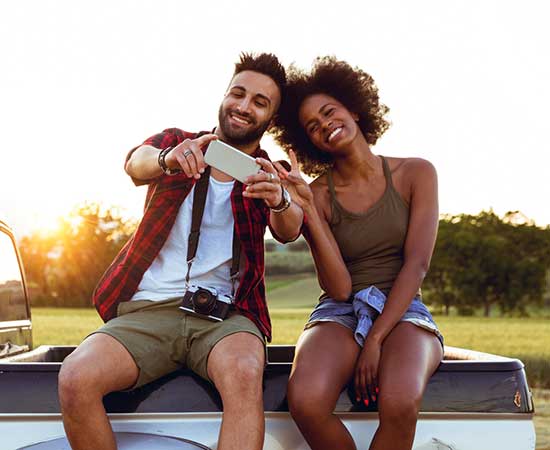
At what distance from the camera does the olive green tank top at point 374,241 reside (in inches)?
133

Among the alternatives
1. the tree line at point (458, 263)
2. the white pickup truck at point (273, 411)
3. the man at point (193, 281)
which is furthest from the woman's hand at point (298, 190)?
the tree line at point (458, 263)

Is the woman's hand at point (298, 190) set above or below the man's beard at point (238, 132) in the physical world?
below

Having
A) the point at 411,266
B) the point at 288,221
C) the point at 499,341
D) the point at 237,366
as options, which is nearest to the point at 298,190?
the point at 288,221

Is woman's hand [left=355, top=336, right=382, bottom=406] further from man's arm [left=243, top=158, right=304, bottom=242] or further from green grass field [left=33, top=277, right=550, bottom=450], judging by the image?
green grass field [left=33, top=277, right=550, bottom=450]

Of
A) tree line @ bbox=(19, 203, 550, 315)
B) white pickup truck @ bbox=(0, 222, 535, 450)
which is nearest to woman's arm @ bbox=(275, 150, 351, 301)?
white pickup truck @ bbox=(0, 222, 535, 450)

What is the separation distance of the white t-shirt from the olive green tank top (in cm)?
47

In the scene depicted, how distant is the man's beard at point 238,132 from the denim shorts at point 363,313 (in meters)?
0.81

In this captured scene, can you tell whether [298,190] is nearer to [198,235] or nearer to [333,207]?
[333,207]

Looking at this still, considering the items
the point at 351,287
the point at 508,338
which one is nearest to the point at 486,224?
the point at 508,338

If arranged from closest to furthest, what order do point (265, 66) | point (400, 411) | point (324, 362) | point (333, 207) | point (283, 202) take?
point (400, 411) < point (324, 362) < point (283, 202) < point (333, 207) < point (265, 66)

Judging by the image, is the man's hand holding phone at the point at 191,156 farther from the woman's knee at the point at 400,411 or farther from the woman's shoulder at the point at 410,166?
the woman's knee at the point at 400,411

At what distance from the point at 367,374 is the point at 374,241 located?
767 mm

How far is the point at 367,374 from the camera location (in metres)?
2.78

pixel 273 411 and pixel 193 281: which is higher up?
pixel 193 281
